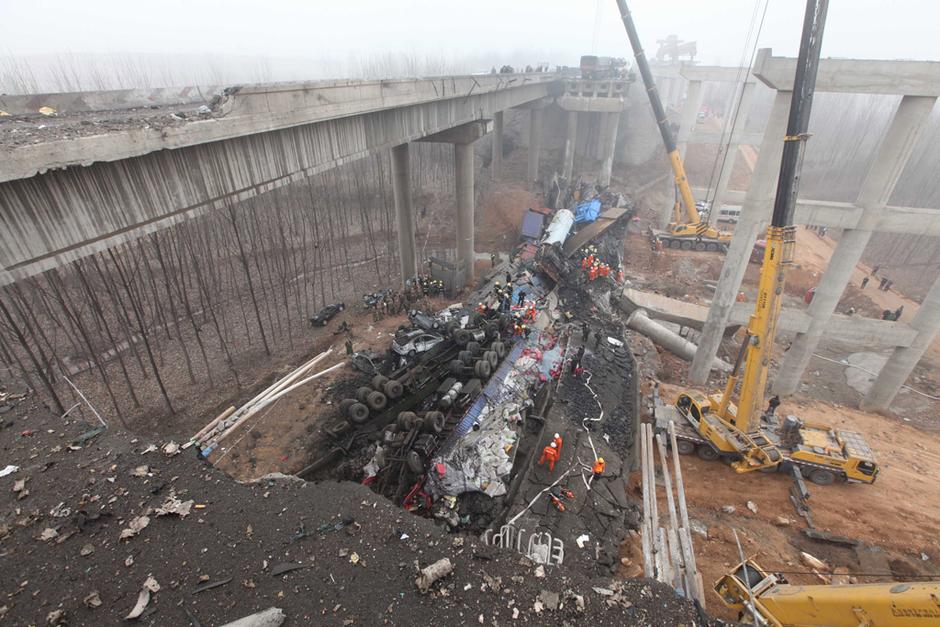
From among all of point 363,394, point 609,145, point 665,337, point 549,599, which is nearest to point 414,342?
point 363,394

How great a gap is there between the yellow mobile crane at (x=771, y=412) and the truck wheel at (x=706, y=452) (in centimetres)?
3

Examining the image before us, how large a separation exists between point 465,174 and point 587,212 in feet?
35.4

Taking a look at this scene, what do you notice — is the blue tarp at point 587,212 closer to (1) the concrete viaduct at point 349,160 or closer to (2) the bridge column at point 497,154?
(1) the concrete viaduct at point 349,160

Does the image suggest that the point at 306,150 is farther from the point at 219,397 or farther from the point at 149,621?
the point at 219,397

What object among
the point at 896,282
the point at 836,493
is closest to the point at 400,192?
the point at 836,493

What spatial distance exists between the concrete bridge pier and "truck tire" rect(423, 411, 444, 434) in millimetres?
14408

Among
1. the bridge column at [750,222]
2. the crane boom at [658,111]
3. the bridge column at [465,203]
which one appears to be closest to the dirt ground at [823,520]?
the bridge column at [750,222]

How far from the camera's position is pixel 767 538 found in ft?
34.1

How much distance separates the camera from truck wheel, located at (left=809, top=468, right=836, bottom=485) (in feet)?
38.9

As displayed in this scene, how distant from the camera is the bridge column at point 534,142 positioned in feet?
138

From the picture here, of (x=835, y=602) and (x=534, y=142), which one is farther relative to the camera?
(x=534, y=142)

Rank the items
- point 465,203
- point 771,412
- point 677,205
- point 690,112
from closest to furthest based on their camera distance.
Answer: point 771,412 < point 465,203 < point 677,205 < point 690,112

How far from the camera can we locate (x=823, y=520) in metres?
11.0

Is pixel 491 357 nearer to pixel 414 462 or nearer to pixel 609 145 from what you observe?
pixel 414 462
